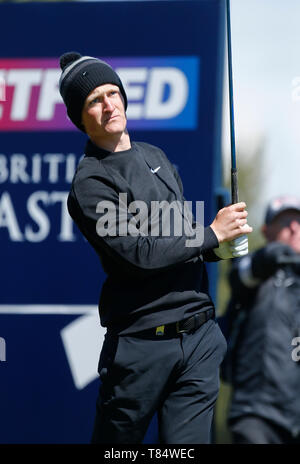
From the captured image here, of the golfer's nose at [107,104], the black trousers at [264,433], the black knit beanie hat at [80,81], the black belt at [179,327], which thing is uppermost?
the black knit beanie hat at [80,81]

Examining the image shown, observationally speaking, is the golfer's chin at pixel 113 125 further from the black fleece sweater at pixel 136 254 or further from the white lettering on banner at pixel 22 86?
the white lettering on banner at pixel 22 86

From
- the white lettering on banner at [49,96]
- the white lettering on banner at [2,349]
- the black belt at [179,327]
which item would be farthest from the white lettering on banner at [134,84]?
the black belt at [179,327]

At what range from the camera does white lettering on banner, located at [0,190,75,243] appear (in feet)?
13.7

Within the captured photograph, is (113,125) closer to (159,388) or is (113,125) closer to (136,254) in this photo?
(136,254)

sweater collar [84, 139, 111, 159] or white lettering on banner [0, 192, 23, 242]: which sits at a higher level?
sweater collar [84, 139, 111, 159]

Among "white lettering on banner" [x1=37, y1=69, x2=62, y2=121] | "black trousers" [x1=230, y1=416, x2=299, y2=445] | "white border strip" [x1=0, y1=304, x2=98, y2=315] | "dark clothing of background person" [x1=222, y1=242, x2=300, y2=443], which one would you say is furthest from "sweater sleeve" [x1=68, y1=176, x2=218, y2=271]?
"white lettering on banner" [x1=37, y1=69, x2=62, y2=121]

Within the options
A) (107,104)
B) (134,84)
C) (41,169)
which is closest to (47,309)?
(41,169)

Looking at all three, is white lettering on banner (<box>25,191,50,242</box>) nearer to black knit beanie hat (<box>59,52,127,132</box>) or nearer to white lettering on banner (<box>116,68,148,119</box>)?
white lettering on banner (<box>116,68,148,119</box>)

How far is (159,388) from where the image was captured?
2500mm

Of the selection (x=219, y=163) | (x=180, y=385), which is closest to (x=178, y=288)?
(x=180, y=385)

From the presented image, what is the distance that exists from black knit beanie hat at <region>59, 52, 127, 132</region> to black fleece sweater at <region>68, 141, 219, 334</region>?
Answer: 0.16 m

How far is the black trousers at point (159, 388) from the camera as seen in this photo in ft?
8.18

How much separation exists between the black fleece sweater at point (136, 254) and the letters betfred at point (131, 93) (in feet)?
5.21

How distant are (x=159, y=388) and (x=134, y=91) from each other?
7.06ft
